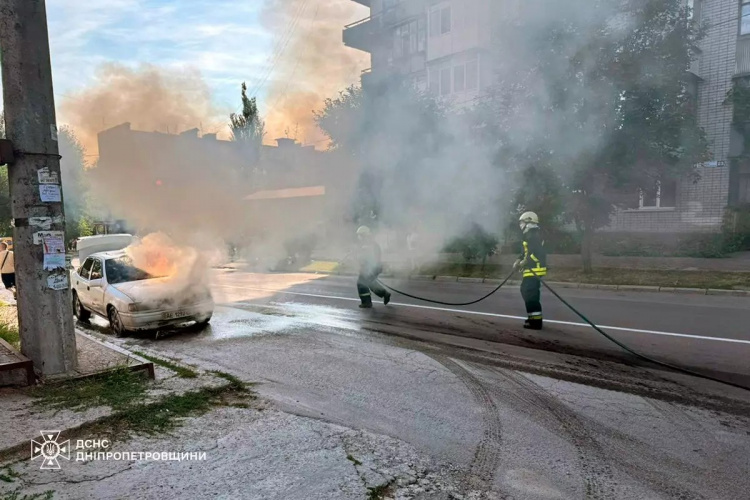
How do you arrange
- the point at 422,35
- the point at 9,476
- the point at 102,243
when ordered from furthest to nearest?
the point at 422,35, the point at 102,243, the point at 9,476

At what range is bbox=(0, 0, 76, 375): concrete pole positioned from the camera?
14.4 feet

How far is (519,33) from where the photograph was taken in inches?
405

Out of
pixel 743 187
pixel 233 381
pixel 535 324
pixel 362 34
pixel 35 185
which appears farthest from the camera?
pixel 362 34

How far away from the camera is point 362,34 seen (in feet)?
53.8

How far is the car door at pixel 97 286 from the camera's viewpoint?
8008 millimetres

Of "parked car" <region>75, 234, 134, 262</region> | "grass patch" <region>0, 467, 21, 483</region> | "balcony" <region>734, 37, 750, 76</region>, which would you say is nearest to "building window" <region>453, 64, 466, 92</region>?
"balcony" <region>734, 37, 750, 76</region>

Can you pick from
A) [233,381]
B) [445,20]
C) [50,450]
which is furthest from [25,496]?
[445,20]

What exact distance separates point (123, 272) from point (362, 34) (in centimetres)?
1197

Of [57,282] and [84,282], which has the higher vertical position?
[57,282]

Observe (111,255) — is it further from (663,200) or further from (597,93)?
(663,200)

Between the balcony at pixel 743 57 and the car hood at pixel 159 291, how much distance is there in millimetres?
17691

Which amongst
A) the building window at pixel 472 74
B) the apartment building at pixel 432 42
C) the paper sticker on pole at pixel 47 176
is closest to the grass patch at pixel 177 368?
the paper sticker on pole at pixel 47 176

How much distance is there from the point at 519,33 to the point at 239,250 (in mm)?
8485

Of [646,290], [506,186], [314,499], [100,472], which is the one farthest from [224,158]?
[646,290]
